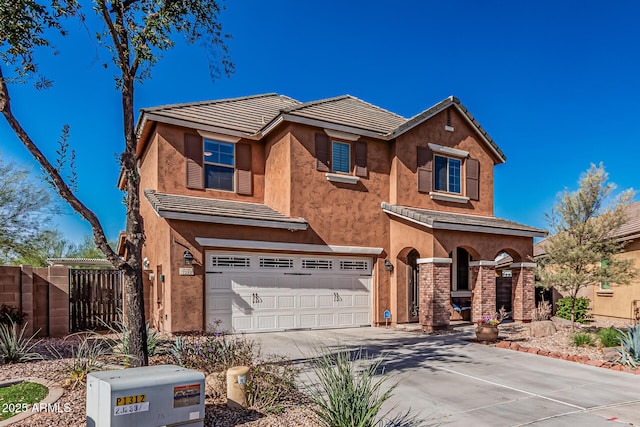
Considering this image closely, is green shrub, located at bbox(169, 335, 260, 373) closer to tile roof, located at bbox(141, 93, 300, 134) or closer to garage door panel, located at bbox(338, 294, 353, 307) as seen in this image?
garage door panel, located at bbox(338, 294, 353, 307)

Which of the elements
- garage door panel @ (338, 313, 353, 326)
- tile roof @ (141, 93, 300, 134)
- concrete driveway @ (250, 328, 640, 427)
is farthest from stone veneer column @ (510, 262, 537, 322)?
tile roof @ (141, 93, 300, 134)

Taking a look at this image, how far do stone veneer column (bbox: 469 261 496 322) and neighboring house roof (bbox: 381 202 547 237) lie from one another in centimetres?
127

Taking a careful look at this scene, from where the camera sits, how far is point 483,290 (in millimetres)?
15055

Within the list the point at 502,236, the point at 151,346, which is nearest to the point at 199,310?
the point at 151,346

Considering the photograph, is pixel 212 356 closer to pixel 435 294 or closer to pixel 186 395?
pixel 186 395

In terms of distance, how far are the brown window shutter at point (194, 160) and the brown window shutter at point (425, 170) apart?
26.2 feet

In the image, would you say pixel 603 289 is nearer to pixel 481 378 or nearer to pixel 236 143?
pixel 481 378

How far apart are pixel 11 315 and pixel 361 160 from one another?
37.0 ft

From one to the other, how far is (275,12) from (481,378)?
9.59m

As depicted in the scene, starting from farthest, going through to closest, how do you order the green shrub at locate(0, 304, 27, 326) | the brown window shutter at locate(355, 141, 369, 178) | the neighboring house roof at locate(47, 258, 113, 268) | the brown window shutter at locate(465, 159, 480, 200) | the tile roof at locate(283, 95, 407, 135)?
the neighboring house roof at locate(47, 258, 113, 268)
the brown window shutter at locate(465, 159, 480, 200)
the brown window shutter at locate(355, 141, 369, 178)
the tile roof at locate(283, 95, 407, 135)
the green shrub at locate(0, 304, 27, 326)

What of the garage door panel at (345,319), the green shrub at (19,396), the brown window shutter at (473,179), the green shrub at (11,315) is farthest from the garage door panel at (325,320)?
the green shrub at (19,396)

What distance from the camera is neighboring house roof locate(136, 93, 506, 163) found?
14.3 m

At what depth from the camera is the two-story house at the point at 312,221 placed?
42.4ft

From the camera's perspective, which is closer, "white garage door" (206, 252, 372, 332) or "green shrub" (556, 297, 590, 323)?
"white garage door" (206, 252, 372, 332)
